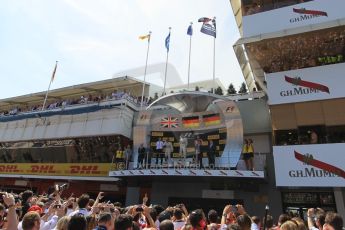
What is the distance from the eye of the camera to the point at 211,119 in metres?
17.2

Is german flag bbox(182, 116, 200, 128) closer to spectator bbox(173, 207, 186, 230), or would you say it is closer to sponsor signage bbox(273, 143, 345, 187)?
sponsor signage bbox(273, 143, 345, 187)

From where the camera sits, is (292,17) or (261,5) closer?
(292,17)

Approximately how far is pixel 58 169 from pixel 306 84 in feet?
58.7

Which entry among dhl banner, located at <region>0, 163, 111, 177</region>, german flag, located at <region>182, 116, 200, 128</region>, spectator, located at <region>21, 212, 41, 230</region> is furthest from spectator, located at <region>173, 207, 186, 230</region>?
dhl banner, located at <region>0, 163, 111, 177</region>

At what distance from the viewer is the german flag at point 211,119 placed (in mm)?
17000

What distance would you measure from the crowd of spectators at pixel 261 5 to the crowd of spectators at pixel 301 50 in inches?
83.2

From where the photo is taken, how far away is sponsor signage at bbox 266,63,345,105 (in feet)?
47.1

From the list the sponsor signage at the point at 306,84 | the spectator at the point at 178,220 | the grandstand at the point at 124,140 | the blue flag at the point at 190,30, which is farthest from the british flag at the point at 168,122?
the spectator at the point at 178,220

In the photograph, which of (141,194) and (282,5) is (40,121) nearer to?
(141,194)

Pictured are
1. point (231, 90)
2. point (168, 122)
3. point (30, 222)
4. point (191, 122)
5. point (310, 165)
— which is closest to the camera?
point (30, 222)

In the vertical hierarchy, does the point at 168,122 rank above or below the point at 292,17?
below

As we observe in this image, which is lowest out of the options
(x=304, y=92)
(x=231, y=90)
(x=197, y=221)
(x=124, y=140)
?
(x=197, y=221)

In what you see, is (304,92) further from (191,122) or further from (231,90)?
(191,122)

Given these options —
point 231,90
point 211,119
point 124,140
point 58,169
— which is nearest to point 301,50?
point 231,90
